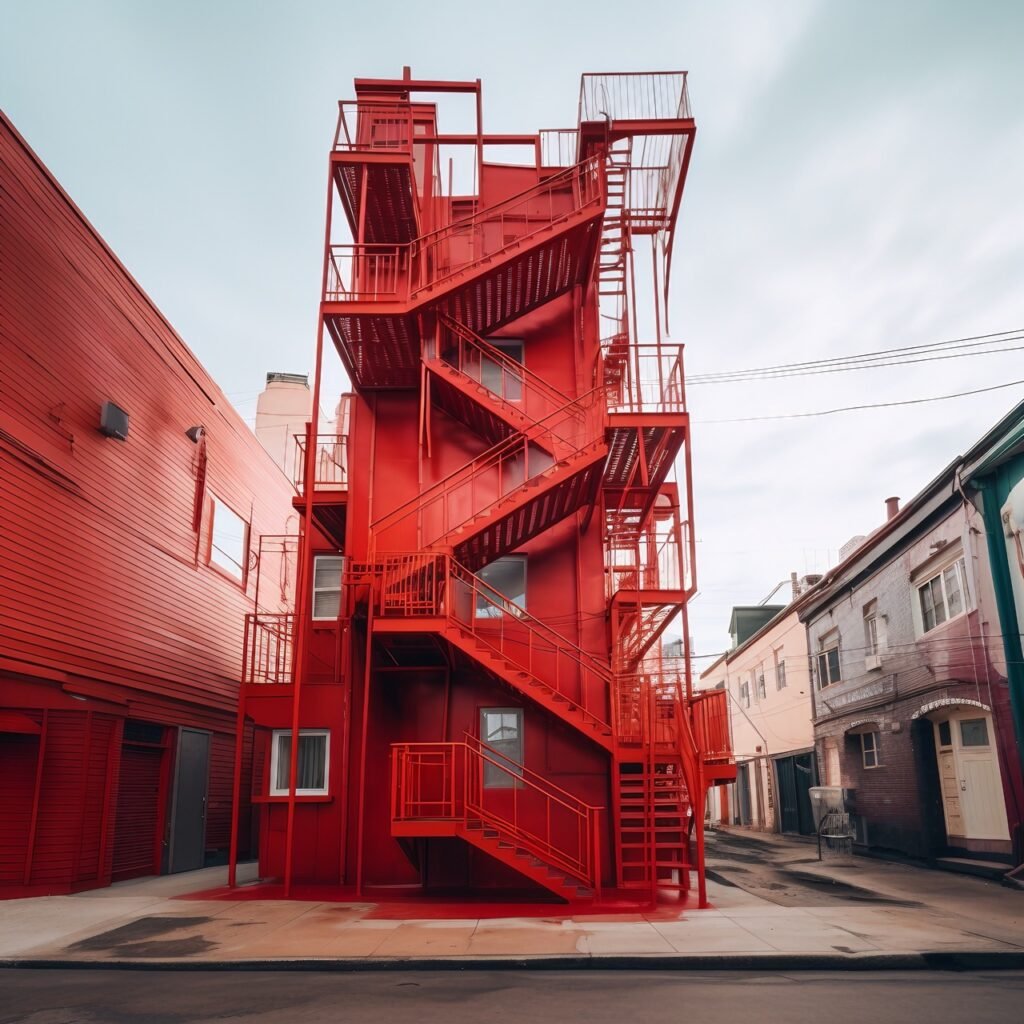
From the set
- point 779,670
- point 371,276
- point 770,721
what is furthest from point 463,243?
point 770,721

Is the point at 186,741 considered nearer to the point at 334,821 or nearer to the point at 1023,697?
the point at 334,821

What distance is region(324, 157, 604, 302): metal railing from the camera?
50.7ft

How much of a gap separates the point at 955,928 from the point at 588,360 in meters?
10.5

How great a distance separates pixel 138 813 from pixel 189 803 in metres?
1.71

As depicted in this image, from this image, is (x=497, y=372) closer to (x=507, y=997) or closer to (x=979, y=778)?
(x=507, y=997)

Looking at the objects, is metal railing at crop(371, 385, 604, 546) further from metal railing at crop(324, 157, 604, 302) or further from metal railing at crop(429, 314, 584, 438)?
metal railing at crop(324, 157, 604, 302)

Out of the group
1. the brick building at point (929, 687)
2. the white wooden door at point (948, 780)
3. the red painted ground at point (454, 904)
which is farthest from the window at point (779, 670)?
the red painted ground at point (454, 904)

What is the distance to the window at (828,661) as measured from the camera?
87.0ft

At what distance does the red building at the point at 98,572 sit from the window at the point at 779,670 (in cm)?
1977

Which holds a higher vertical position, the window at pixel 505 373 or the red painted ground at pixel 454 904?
the window at pixel 505 373

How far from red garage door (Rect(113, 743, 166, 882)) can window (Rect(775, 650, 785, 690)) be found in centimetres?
2238

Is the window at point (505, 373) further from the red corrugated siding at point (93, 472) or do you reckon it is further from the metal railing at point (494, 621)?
the red corrugated siding at point (93, 472)

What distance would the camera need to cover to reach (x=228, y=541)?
893 inches

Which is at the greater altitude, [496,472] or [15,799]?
[496,472]
